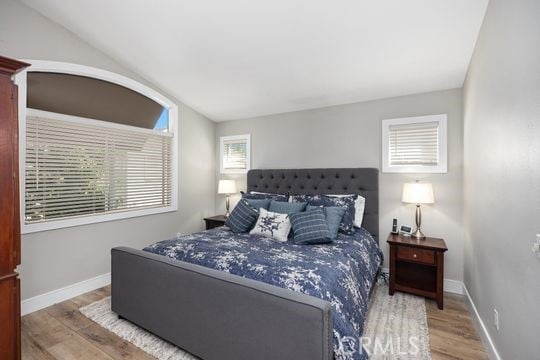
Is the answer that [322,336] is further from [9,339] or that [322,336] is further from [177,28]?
[177,28]

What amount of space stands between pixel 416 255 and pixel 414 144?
4.40ft

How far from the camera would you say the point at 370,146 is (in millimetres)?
3418

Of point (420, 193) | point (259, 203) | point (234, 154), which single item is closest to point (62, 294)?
point (259, 203)

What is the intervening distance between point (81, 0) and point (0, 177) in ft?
6.26

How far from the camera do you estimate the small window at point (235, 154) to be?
176 inches

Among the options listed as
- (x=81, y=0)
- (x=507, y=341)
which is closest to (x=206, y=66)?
(x=81, y=0)

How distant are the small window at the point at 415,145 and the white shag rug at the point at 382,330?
1505 millimetres

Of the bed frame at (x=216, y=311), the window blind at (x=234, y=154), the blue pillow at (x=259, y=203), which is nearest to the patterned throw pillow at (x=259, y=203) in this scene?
the blue pillow at (x=259, y=203)

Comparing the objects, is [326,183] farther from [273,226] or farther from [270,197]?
[273,226]

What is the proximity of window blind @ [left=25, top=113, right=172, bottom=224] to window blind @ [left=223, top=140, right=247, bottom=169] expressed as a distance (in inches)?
40.7

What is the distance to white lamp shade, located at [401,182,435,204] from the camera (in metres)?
2.82

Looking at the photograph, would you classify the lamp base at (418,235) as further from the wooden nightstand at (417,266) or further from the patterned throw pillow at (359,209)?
the patterned throw pillow at (359,209)

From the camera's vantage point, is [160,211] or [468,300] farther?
[160,211]

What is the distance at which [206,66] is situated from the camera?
10.2 feet
